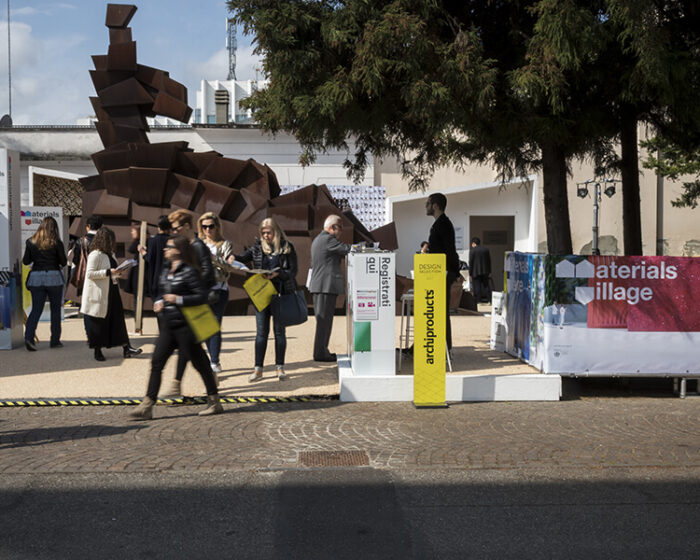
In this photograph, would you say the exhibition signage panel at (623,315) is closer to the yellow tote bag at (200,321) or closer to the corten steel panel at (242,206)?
the yellow tote bag at (200,321)

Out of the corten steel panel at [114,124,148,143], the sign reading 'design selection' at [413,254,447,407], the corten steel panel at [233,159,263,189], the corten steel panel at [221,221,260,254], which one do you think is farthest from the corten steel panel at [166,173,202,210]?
the sign reading 'design selection' at [413,254,447,407]

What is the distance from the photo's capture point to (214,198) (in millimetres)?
16250

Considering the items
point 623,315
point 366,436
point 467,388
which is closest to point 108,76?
point 467,388

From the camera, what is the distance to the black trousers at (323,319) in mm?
9312

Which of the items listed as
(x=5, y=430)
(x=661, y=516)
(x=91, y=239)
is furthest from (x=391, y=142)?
(x=661, y=516)

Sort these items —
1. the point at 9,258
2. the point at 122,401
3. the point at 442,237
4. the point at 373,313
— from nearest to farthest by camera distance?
the point at 122,401 → the point at 373,313 → the point at 442,237 → the point at 9,258

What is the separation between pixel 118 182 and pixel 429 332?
1055 cm

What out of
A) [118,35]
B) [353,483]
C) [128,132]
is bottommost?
[353,483]

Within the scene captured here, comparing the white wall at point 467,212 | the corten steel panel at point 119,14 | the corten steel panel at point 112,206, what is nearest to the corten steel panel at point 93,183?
the corten steel panel at point 112,206

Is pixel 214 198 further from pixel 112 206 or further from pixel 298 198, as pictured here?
pixel 112 206

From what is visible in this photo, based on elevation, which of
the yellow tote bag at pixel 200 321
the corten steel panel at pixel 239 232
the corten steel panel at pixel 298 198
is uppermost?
the corten steel panel at pixel 298 198

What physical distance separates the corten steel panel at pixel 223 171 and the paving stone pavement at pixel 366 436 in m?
9.55

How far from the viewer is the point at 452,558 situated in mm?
3906

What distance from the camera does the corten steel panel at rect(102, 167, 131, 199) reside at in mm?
16172
